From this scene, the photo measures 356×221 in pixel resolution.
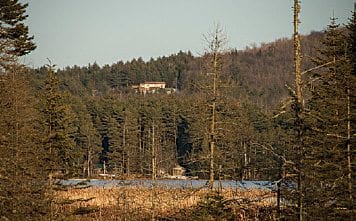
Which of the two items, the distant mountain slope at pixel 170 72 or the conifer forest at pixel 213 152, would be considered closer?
the conifer forest at pixel 213 152

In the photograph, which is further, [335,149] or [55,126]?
[55,126]

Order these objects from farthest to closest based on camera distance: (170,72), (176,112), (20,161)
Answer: (170,72), (176,112), (20,161)

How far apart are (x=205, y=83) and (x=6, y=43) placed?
1852 centimetres

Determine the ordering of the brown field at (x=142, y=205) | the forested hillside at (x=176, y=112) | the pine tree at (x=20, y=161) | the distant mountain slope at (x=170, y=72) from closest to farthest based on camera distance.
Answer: the pine tree at (x=20, y=161) < the forested hillside at (x=176, y=112) < the brown field at (x=142, y=205) < the distant mountain slope at (x=170, y=72)

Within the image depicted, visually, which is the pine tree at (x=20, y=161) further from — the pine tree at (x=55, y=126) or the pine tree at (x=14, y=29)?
the pine tree at (x=14, y=29)

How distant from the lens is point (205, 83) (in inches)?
682

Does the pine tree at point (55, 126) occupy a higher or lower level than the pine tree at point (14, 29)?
lower

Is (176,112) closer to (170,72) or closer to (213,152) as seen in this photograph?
(213,152)

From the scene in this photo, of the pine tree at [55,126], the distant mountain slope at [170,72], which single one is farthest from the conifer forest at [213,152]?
the distant mountain slope at [170,72]

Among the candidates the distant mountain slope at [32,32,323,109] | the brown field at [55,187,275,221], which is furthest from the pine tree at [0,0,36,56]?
the distant mountain slope at [32,32,323,109]

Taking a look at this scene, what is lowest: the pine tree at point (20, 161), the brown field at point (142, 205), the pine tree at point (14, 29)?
the brown field at point (142, 205)

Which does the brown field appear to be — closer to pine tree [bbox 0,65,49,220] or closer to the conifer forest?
the conifer forest

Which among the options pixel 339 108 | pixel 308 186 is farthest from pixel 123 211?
pixel 308 186

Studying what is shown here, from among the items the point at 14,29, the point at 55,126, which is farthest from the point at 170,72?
the point at 55,126
